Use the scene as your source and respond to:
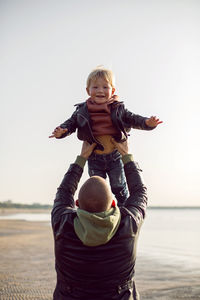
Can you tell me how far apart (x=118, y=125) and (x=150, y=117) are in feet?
1.19

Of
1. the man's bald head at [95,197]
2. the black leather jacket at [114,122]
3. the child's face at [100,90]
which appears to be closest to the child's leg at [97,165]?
the black leather jacket at [114,122]

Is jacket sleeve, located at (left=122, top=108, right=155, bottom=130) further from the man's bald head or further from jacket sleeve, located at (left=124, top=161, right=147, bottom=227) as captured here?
the man's bald head

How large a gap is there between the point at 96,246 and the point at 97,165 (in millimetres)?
1548

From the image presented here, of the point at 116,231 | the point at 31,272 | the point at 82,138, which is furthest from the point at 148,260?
the point at 116,231

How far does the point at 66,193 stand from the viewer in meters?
2.92

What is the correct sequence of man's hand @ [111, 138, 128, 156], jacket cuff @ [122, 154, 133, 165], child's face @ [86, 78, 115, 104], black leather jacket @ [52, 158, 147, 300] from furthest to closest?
child's face @ [86, 78, 115, 104], man's hand @ [111, 138, 128, 156], jacket cuff @ [122, 154, 133, 165], black leather jacket @ [52, 158, 147, 300]

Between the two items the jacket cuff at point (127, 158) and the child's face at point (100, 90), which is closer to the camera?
the jacket cuff at point (127, 158)

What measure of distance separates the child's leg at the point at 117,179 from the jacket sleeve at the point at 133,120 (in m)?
0.40

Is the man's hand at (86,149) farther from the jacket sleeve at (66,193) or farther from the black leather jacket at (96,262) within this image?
the black leather jacket at (96,262)

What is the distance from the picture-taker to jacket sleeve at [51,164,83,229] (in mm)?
2729

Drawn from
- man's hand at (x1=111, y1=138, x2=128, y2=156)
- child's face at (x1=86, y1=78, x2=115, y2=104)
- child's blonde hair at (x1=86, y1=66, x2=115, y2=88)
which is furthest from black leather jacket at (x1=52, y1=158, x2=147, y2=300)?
child's blonde hair at (x1=86, y1=66, x2=115, y2=88)

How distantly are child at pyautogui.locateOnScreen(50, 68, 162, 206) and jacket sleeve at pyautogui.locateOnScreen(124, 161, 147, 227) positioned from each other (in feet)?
2.36

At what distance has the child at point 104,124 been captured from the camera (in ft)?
12.2

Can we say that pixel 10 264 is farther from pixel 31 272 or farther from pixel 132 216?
pixel 132 216
